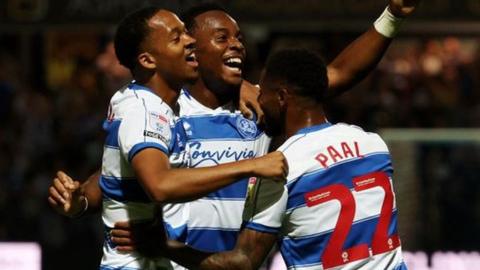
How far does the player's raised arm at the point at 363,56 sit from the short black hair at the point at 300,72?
2.94ft

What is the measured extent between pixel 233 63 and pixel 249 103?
23 centimetres

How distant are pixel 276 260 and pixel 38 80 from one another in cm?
456

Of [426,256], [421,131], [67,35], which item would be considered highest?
[67,35]

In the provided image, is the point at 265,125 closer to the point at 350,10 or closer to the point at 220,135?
the point at 220,135

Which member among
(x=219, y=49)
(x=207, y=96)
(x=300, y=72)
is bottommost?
(x=207, y=96)

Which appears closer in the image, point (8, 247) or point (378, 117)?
point (8, 247)

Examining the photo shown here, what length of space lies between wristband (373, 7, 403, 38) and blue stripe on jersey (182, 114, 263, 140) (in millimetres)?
787

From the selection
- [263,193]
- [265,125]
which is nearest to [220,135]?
[265,125]

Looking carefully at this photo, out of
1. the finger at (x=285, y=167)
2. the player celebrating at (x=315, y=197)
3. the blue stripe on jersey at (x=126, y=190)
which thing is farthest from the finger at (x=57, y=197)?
the finger at (x=285, y=167)

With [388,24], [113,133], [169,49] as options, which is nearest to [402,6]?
[388,24]

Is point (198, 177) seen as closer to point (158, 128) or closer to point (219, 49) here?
point (158, 128)

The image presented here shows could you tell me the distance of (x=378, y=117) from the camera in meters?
13.3

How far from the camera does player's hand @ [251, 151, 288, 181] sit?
6.02 m

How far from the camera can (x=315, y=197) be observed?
20.5 feet
